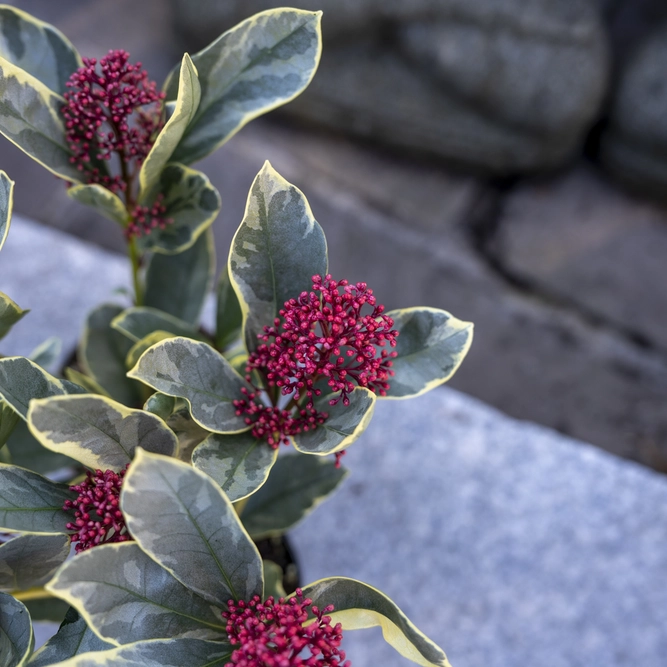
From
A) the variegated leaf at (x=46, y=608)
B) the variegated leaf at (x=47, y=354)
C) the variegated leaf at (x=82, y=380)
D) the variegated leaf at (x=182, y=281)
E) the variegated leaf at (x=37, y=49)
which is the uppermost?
the variegated leaf at (x=37, y=49)

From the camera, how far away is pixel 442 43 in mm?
1270

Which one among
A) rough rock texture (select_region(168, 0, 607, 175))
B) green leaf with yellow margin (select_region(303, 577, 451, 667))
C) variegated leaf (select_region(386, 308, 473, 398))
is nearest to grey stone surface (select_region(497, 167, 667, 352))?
rough rock texture (select_region(168, 0, 607, 175))

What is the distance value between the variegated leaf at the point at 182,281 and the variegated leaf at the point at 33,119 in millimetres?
188

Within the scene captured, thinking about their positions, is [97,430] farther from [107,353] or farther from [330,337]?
[107,353]

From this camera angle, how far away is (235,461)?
42cm

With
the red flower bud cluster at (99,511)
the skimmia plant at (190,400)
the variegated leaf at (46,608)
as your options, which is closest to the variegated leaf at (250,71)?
the skimmia plant at (190,400)

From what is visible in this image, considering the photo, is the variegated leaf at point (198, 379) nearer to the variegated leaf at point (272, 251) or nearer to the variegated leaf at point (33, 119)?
the variegated leaf at point (272, 251)

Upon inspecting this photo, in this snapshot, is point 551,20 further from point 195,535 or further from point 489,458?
point 195,535

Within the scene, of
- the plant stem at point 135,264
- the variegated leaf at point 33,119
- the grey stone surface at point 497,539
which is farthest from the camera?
the grey stone surface at point 497,539

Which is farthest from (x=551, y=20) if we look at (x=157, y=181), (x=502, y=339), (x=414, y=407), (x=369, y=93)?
(x=157, y=181)

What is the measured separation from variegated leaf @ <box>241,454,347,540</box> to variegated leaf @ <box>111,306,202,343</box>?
16cm

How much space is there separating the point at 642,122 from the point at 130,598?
1.28 metres

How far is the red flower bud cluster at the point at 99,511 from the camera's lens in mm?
393

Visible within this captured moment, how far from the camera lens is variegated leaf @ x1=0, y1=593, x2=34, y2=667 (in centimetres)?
39
